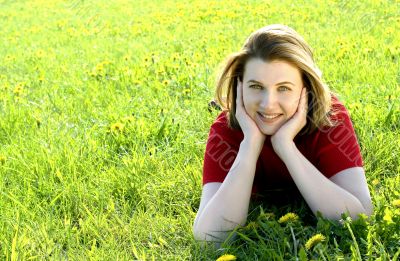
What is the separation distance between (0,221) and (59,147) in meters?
0.82

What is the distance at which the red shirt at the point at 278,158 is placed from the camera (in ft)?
7.70

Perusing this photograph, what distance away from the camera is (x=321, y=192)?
7.20ft

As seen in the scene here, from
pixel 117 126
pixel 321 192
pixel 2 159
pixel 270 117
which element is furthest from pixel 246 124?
pixel 2 159

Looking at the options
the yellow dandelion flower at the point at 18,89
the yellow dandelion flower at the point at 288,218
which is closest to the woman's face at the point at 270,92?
the yellow dandelion flower at the point at 288,218

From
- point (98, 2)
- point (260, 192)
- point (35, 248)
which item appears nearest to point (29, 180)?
point (35, 248)

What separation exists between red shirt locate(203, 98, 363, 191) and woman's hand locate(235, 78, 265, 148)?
0.46ft

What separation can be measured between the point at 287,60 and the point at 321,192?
62cm

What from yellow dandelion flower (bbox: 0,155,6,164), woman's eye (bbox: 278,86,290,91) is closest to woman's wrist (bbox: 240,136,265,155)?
woman's eye (bbox: 278,86,290,91)

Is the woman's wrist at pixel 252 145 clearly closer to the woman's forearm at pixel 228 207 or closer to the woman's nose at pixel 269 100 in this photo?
the woman's forearm at pixel 228 207

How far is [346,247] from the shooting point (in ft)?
6.75

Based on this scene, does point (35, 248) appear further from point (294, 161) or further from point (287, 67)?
point (287, 67)

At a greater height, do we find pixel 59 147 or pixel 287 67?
pixel 287 67

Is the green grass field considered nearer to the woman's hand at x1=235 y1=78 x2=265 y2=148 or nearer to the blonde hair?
the woman's hand at x1=235 y1=78 x2=265 y2=148

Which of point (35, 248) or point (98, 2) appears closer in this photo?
point (35, 248)
